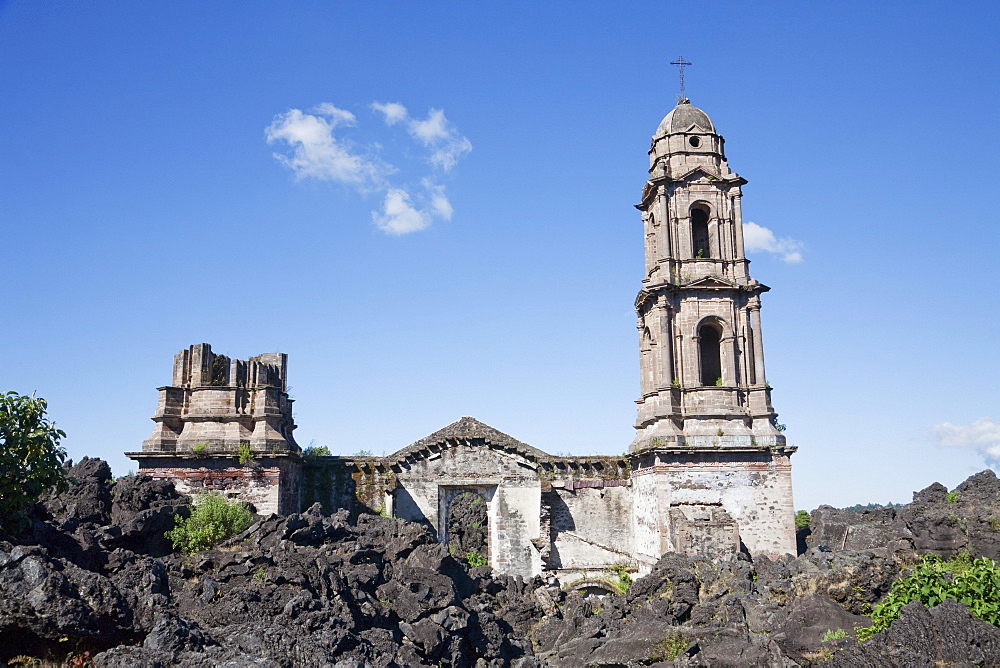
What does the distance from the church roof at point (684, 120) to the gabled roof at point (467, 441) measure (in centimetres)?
1182

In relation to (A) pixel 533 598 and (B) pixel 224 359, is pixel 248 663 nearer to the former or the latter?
(A) pixel 533 598

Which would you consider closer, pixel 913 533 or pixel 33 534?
pixel 33 534

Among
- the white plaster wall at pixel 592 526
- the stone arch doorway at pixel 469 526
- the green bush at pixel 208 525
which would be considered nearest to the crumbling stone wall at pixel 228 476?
the green bush at pixel 208 525

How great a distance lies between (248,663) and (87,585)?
3.53m

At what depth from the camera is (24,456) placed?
16.3 m

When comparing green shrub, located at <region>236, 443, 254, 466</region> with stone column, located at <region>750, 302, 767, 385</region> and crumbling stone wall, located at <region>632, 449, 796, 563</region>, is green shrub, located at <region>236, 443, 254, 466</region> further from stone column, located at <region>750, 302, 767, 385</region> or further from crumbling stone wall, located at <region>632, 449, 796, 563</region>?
stone column, located at <region>750, 302, 767, 385</region>

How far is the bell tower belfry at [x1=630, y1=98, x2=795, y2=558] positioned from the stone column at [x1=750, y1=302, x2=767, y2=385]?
0.04 metres

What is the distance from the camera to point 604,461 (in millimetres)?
28938

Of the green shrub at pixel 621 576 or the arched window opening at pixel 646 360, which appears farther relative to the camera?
the arched window opening at pixel 646 360

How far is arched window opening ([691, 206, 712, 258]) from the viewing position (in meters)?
29.7

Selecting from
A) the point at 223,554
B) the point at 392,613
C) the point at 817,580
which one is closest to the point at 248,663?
the point at 392,613

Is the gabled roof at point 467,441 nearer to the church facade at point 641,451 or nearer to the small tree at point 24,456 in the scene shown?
the church facade at point 641,451

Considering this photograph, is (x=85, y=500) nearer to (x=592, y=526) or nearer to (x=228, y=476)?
(x=228, y=476)

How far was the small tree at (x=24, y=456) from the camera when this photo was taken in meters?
16.1
